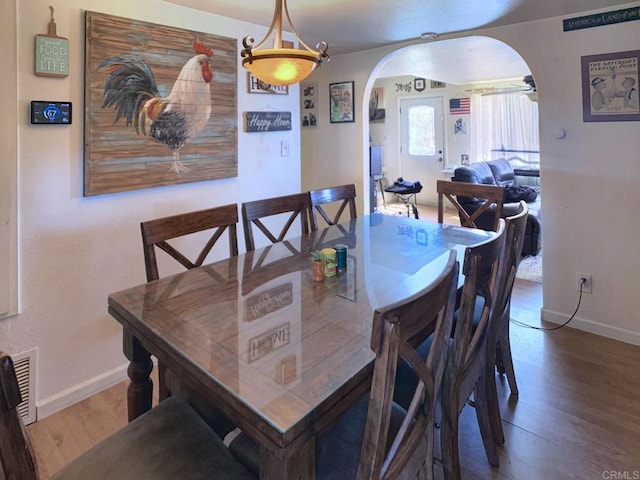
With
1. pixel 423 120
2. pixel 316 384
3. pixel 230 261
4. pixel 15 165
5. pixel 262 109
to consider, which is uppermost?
pixel 423 120

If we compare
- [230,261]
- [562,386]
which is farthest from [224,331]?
[562,386]

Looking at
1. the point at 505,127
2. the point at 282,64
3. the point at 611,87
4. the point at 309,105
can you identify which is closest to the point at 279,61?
the point at 282,64

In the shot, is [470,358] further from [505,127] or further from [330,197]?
[505,127]

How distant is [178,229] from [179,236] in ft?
0.13

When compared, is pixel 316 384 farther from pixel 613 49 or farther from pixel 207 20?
pixel 613 49

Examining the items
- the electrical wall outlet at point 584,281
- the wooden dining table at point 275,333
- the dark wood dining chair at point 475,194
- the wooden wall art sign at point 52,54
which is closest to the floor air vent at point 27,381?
the wooden dining table at point 275,333

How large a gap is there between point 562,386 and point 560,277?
1010 mm

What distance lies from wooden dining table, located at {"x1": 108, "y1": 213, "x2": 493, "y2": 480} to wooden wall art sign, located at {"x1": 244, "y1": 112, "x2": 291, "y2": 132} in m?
1.14

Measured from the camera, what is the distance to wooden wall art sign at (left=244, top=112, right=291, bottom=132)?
114 inches

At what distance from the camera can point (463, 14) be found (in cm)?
271

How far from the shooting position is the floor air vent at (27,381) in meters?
1.98

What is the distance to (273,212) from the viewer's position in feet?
7.63

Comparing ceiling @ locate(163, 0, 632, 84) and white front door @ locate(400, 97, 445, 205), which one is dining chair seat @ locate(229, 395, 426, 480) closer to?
ceiling @ locate(163, 0, 632, 84)

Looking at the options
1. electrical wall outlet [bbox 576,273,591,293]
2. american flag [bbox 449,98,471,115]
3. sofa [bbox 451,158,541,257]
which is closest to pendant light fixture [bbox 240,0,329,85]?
electrical wall outlet [bbox 576,273,591,293]
